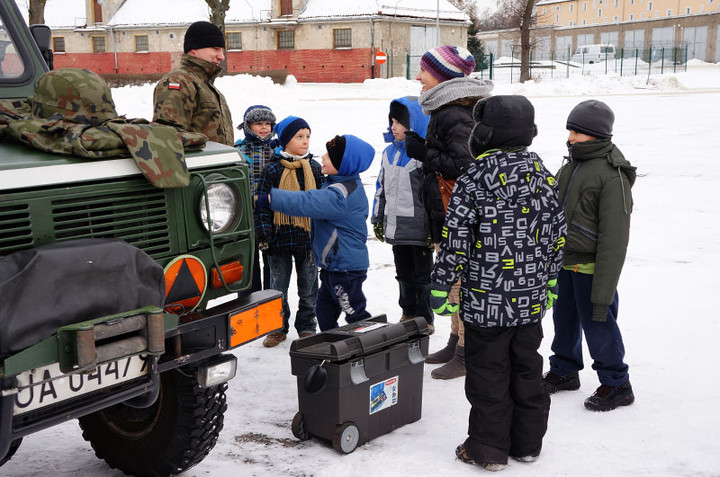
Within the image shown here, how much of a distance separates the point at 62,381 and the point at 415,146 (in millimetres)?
2773

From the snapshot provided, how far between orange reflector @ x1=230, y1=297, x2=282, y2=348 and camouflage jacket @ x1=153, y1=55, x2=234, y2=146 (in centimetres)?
182

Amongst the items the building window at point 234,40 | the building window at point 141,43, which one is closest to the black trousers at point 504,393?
the building window at point 234,40

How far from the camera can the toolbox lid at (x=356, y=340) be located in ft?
12.2

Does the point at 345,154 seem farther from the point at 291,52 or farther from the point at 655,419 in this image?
the point at 291,52

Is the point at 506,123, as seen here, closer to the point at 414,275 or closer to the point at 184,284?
the point at 184,284

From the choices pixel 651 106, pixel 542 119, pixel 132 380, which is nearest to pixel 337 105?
pixel 542 119

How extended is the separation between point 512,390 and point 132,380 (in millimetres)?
1762

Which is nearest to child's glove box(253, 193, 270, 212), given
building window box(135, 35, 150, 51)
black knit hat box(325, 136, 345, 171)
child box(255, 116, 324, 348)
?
child box(255, 116, 324, 348)

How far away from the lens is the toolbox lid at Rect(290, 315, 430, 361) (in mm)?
3725

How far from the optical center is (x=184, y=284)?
3.15 m

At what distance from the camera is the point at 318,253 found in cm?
487

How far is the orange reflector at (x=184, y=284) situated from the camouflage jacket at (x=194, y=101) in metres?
1.81

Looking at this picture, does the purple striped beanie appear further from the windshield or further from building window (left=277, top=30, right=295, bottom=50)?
building window (left=277, top=30, right=295, bottom=50)

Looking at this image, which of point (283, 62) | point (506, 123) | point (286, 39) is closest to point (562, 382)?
point (506, 123)
